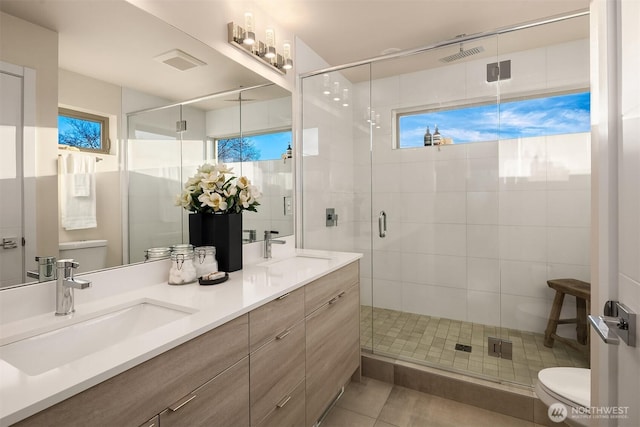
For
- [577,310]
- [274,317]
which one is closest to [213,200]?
[274,317]

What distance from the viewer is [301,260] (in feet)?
6.62

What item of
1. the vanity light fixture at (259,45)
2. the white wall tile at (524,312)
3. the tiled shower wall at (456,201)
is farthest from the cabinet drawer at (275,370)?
→ the white wall tile at (524,312)

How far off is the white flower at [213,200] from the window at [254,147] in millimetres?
358

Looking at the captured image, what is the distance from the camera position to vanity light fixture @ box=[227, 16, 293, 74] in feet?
5.86

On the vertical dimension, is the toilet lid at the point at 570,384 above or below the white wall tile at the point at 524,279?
below

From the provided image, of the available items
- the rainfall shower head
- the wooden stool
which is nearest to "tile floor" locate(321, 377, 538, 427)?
the wooden stool

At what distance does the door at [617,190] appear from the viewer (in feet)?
2.10

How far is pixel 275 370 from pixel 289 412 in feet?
0.81

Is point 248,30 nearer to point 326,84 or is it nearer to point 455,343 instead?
point 326,84

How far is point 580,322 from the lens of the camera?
2250mm

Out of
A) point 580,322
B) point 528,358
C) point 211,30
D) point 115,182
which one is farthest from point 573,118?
point 115,182

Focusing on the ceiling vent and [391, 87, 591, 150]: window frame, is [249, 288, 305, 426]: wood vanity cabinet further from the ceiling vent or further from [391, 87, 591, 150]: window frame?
[391, 87, 591, 150]: window frame

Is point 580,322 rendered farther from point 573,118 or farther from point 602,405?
point 602,405

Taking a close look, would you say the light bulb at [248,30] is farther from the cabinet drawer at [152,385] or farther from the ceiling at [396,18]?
the cabinet drawer at [152,385]
